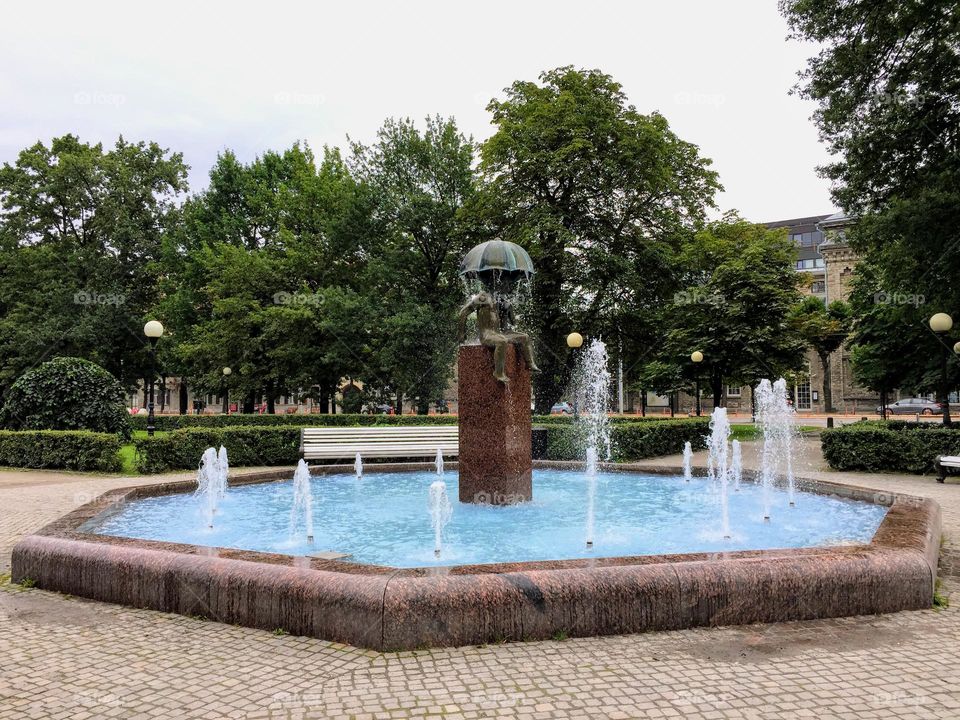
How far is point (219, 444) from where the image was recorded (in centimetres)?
1700

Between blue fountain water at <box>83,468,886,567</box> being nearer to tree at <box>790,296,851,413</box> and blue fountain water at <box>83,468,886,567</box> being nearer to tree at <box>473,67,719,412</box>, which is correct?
tree at <box>473,67,719,412</box>

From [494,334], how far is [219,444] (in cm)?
987

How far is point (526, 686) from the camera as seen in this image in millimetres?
4059

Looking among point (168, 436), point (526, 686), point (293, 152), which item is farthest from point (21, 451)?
point (293, 152)

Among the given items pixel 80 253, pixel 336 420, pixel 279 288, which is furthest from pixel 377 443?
pixel 80 253

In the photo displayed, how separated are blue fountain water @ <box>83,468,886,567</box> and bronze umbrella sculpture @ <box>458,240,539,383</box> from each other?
227 centimetres

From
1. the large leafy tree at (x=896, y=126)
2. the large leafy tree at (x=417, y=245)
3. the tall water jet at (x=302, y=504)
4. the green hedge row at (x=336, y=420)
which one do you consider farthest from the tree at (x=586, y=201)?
the tall water jet at (x=302, y=504)

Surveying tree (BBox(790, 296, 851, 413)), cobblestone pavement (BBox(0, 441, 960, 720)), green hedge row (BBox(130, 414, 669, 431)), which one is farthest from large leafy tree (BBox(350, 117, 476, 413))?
cobblestone pavement (BBox(0, 441, 960, 720))

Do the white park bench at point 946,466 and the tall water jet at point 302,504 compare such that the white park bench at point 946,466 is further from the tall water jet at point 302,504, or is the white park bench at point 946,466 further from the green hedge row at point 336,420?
the tall water jet at point 302,504

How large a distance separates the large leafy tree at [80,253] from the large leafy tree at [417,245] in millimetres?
15193

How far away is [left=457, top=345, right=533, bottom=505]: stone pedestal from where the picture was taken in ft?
32.5

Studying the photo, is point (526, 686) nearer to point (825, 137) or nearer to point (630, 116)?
point (825, 137)

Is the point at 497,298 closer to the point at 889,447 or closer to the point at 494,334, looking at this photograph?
the point at 494,334

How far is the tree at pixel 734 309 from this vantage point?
28156 mm
